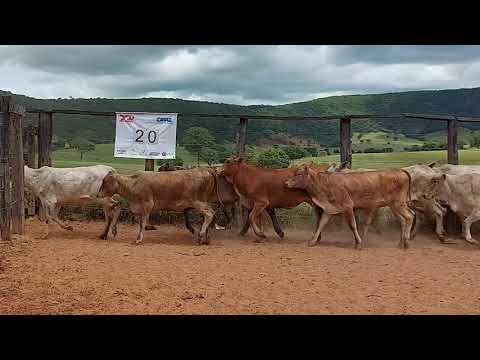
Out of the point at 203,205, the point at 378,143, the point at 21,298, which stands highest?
the point at 378,143

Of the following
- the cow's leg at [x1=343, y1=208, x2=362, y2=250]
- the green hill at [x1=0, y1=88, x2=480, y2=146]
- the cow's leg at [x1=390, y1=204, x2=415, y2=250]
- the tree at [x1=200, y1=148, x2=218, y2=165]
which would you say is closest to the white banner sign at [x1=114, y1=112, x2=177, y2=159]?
the tree at [x1=200, y1=148, x2=218, y2=165]

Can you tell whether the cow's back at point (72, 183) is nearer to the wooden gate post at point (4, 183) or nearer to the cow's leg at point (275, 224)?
the wooden gate post at point (4, 183)

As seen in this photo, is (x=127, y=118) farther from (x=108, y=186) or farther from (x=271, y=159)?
(x=271, y=159)

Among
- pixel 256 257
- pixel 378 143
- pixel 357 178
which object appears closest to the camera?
pixel 256 257

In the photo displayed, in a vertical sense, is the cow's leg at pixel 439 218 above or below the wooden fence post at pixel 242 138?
below

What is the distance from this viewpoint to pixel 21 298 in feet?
22.9

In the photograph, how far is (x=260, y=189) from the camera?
1216cm

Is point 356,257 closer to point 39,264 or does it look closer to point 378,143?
point 39,264

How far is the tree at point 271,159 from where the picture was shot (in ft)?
53.8

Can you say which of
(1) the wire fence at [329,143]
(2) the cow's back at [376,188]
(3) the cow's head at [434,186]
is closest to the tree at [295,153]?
(1) the wire fence at [329,143]

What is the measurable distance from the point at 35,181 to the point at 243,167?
4.90 metres

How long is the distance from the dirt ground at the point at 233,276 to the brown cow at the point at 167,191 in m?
0.73

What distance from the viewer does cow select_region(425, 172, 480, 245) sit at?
11.9 m

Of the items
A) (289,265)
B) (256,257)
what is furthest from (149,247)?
(289,265)
